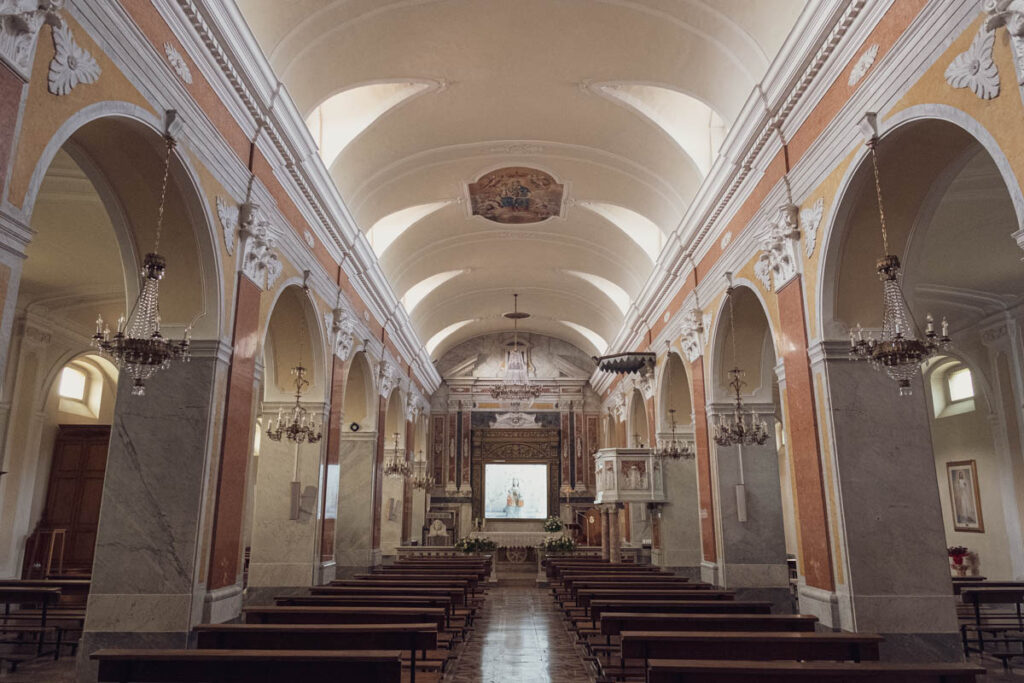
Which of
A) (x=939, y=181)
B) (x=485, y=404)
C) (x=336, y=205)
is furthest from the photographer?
(x=485, y=404)

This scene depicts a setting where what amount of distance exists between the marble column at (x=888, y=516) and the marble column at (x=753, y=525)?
3.82m

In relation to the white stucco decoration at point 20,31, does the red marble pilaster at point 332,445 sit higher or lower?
lower

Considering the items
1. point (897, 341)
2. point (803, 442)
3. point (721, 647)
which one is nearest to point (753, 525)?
point (803, 442)

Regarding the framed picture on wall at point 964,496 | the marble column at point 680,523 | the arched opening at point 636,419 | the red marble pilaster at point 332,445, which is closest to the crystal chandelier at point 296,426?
the red marble pilaster at point 332,445

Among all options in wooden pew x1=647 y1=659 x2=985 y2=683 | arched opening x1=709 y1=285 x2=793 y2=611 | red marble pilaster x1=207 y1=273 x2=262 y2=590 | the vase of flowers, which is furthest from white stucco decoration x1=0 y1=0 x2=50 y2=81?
the vase of flowers

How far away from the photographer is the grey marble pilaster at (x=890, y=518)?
20.6 ft

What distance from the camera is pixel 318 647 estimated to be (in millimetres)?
5574

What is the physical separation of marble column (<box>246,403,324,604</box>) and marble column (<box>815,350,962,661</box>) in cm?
688

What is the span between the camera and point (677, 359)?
45.1ft

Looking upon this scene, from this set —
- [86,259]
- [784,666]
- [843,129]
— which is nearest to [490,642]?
[784,666]

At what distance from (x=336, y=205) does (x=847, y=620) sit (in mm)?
8179

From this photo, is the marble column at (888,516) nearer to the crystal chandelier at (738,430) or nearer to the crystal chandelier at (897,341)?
the crystal chandelier at (897,341)

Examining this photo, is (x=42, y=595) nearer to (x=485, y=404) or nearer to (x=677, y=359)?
(x=677, y=359)

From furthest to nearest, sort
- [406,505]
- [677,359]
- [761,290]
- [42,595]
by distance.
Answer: [406,505] < [677,359] < [761,290] < [42,595]
